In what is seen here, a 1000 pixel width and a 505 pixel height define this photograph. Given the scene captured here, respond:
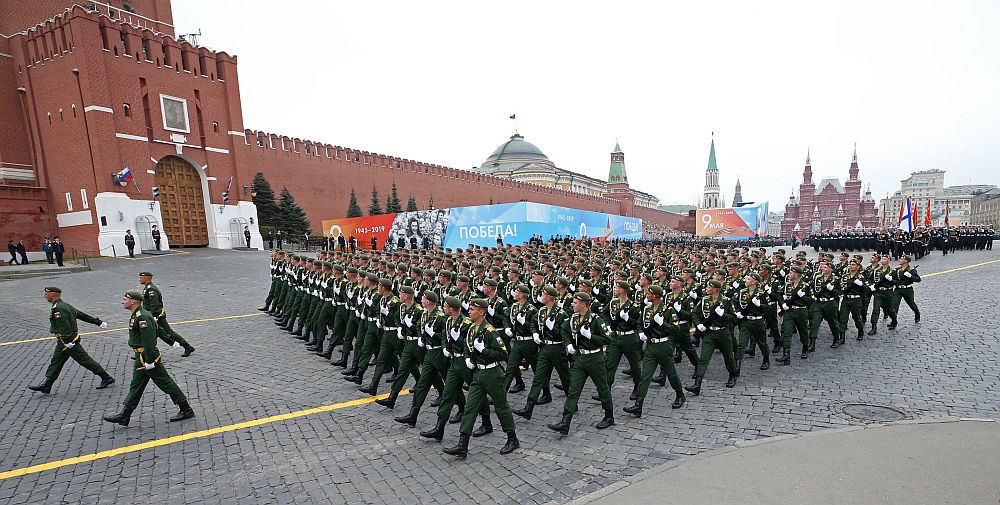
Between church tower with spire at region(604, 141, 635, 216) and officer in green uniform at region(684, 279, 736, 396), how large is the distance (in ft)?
254

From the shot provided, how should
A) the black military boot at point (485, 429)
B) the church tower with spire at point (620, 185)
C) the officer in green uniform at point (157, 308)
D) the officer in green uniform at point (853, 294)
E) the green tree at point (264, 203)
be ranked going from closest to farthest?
the black military boot at point (485, 429) → the officer in green uniform at point (157, 308) → the officer in green uniform at point (853, 294) → the green tree at point (264, 203) → the church tower with spire at point (620, 185)

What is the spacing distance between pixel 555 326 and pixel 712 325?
108 inches

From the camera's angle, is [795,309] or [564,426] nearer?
[564,426]

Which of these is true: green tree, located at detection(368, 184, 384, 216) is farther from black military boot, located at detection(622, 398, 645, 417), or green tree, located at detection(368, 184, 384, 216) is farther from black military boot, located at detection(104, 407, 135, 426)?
black military boot, located at detection(622, 398, 645, 417)

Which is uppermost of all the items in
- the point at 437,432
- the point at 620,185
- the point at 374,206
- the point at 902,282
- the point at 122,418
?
the point at 620,185

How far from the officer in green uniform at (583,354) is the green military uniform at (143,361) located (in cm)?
505

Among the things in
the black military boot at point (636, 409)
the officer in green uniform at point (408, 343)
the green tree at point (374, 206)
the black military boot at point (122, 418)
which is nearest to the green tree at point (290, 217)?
the green tree at point (374, 206)

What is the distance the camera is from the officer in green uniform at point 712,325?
687cm

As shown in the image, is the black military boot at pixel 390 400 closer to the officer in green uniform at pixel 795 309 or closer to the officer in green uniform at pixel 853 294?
the officer in green uniform at pixel 795 309

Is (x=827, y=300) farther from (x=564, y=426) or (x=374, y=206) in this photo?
(x=374, y=206)

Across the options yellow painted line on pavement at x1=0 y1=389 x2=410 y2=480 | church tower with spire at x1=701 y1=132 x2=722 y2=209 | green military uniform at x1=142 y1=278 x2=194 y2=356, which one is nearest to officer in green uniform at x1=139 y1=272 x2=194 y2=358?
green military uniform at x1=142 y1=278 x2=194 y2=356

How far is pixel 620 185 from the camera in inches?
3738

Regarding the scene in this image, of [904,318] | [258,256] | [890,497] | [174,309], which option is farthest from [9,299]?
[904,318]

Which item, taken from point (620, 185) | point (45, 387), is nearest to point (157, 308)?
point (45, 387)
